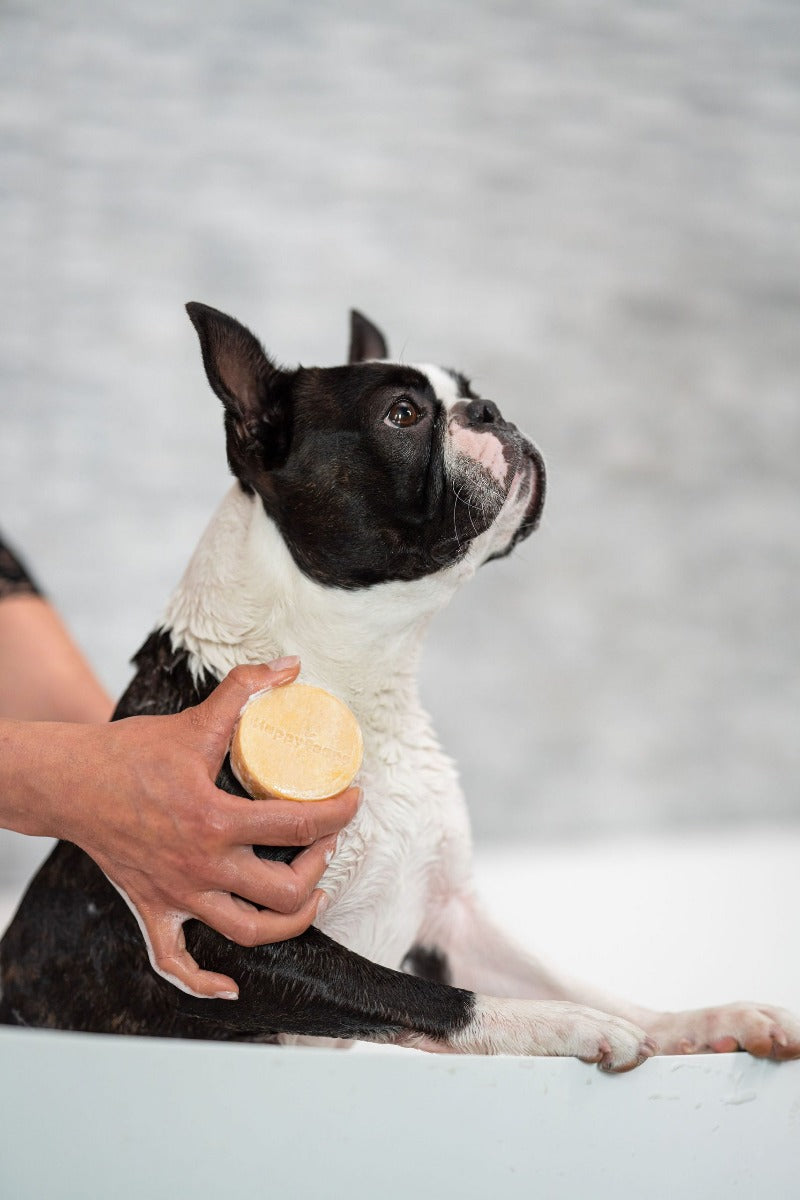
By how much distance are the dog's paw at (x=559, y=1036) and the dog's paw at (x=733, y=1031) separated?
0.12m

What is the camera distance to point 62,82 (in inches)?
128

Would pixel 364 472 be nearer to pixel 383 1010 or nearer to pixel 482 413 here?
pixel 482 413

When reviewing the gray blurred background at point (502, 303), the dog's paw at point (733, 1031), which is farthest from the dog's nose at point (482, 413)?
the gray blurred background at point (502, 303)

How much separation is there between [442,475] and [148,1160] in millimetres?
741

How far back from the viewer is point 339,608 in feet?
4.32

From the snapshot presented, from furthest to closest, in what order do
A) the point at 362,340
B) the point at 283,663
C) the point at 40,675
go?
the point at 40,675
the point at 362,340
the point at 283,663

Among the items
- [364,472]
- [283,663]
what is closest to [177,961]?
[283,663]

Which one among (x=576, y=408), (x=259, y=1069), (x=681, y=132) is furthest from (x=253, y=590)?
(x=681, y=132)

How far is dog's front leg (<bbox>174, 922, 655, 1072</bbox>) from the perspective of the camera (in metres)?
1.13

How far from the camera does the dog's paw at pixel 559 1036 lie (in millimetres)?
1131

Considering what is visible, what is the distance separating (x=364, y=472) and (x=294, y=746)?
32 centimetres

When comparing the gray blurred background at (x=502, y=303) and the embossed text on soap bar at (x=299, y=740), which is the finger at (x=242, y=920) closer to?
the embossed text on soap bar at (x=299, y=740)

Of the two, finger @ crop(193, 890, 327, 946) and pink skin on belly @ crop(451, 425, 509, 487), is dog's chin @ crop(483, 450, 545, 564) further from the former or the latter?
finger @ crop(193, 890, 327, 946)

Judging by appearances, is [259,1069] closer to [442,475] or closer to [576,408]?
[442,475]
